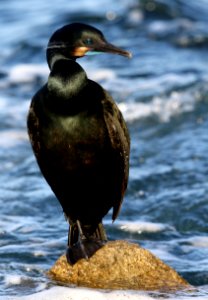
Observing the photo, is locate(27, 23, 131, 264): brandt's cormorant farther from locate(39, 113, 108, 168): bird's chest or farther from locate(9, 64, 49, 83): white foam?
locate(9, 64, 49, 83): white foam

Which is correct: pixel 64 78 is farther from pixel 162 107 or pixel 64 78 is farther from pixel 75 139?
pixel 162 107

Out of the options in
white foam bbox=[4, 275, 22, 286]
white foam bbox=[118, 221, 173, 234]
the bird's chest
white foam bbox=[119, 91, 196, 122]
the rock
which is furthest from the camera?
white foam bbox=[119, 91, 196, 122]

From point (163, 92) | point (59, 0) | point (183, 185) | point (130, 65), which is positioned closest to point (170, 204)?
point (183, 185)

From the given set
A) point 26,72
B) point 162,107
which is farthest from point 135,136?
point 26,72

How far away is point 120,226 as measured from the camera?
7090mm

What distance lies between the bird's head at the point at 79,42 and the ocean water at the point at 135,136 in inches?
54.5

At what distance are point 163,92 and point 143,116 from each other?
679mm

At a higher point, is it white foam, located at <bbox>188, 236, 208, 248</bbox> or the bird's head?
the bird's head

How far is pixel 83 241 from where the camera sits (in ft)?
17.6

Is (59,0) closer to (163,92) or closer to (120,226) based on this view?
(163,92)

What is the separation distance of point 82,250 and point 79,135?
0.70m

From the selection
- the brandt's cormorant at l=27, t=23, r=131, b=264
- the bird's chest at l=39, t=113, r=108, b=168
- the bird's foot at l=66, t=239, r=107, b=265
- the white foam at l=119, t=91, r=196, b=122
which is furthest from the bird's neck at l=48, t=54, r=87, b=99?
the white foam at l=119, t=91, r=196, b=122

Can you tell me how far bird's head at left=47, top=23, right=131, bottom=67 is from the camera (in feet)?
15.8

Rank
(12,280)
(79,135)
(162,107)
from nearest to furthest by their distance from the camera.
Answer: (79,135) < (12,280) < (162,107)
